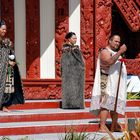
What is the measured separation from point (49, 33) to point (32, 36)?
0.39 meters

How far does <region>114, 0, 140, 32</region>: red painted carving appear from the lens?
14078 mm

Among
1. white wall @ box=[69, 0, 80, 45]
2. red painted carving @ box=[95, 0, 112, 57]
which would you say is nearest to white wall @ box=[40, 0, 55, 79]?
white wall @ box=[69, 0, 80, 45]

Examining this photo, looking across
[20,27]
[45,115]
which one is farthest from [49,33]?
[45,115]

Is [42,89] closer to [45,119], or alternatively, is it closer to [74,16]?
[74,16]

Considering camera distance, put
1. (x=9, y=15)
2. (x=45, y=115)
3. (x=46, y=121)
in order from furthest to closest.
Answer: (x=9, y=15) → (x=45, y=115) → (x=46, y=121)

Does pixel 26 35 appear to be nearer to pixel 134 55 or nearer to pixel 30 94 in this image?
pixel 30 94

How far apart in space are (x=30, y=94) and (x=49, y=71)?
0.73m

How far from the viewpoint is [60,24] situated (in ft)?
44.5

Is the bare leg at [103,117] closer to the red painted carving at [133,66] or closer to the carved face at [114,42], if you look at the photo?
the carved face at [114,42]

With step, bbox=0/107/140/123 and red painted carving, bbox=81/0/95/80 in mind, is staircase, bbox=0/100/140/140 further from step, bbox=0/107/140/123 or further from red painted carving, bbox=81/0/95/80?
red painted carving, bbox=81/0/95/80

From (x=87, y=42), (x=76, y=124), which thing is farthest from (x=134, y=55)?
(x=76, y=124)

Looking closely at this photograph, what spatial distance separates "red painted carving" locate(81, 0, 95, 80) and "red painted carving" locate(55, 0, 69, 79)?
360mm

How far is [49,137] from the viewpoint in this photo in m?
9.75

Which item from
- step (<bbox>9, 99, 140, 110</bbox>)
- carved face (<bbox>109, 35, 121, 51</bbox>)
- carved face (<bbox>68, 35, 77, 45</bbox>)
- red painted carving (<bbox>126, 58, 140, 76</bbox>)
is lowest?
step (<bbox>9, 99, 140, 110</bbox>)
